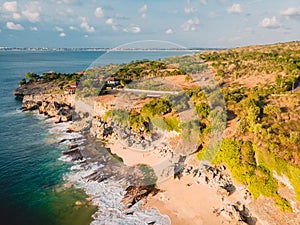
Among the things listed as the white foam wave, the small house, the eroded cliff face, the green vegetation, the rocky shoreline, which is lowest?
the white foam wave

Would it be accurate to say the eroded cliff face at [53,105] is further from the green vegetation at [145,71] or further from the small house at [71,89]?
the green vegetation at [145,71]

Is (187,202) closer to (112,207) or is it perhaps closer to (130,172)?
(112,207)

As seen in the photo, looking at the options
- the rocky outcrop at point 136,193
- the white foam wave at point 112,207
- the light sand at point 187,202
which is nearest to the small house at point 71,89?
the white foam wave at point 112,207

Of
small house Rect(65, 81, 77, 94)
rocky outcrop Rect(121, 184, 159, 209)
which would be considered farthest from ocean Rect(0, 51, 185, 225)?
small house Rect(65, 81, 77, 94)

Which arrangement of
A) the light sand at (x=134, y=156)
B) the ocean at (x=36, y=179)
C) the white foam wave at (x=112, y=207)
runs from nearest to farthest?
the white foam wave at (x=112, y=207), the ocean at (x=36, y=179), the light sand at (x=134, y=156)

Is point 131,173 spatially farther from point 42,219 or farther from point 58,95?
point 58,95

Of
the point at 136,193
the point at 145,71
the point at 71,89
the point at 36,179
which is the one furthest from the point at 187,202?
the point at 145,71

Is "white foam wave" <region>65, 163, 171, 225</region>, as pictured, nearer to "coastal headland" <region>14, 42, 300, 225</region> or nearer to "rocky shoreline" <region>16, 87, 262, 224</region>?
"rocky shoreline" <region>16, 87, 262, 224</region>

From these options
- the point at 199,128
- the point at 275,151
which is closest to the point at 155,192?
the point at 199,128

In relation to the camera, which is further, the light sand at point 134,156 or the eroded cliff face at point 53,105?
the eroded cliff face at point 53,105

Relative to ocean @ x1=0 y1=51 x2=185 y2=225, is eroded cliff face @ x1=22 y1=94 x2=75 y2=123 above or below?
above

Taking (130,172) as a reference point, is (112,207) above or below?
below
